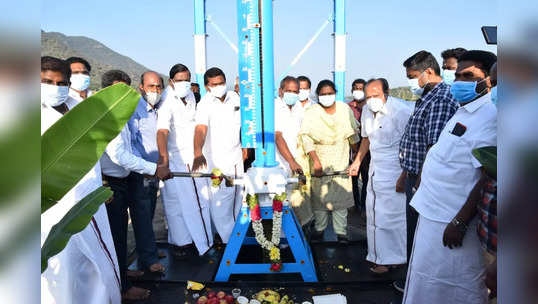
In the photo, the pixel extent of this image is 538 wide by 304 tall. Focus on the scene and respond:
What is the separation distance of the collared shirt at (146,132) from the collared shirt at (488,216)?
2618 millimetres

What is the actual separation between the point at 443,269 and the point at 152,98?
277 cm

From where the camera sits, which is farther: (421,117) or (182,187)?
(182,187)

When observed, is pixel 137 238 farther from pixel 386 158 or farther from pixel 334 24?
pixel 334 24

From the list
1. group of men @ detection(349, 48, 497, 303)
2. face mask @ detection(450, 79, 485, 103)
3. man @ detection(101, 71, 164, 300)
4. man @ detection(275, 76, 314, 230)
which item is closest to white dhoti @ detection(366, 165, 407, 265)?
group of men @ detection(349, 48, 497, 303)

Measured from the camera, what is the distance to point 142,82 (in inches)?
138

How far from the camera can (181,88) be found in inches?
140

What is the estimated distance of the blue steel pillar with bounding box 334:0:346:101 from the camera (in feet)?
16.6

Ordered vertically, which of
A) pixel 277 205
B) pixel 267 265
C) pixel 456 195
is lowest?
pixel 267 265

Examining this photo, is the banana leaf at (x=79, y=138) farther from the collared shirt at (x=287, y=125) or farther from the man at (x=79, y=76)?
the collared shirt at (x=287, y=125)

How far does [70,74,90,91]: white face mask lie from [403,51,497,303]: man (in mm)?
2555

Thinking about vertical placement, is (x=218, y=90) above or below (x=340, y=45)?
below

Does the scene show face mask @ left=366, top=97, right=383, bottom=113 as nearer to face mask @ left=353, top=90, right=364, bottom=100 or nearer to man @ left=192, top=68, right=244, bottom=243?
man @ left=192, top=68, right=244, bottom=243

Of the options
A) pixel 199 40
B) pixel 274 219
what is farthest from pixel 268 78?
pixel 199 40

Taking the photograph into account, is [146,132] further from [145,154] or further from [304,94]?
[304,94]
